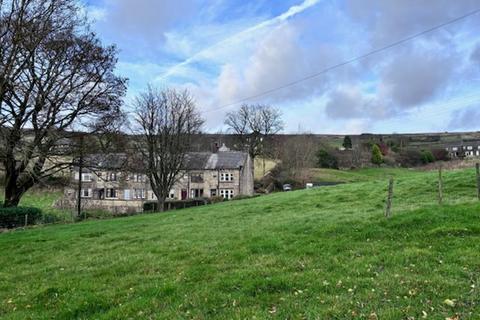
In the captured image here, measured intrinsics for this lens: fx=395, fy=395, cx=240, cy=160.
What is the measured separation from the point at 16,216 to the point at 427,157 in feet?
265

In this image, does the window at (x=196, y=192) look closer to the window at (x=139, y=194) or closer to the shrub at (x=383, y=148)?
the window at (x=139, y=194)

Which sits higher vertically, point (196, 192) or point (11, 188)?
point (11, 188)

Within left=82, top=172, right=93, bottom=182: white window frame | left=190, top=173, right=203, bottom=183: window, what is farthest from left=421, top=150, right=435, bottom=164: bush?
left=82, top=172, right=93, bottom=182: white window frame

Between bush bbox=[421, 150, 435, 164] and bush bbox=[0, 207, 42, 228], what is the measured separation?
77092 millimetres

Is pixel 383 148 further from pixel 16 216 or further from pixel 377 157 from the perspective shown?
pixel 16 216

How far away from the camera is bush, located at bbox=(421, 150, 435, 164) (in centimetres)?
8345

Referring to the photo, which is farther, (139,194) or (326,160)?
(326,160)

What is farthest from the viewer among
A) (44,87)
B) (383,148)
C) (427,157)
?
(383,148)

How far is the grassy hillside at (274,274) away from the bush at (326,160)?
3008 inches

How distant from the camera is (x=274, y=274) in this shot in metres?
7.34

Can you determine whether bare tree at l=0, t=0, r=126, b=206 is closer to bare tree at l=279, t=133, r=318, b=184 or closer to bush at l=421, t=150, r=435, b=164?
bare tree at l=279, t=133, r=318, b=184

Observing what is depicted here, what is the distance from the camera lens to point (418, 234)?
9406 mm

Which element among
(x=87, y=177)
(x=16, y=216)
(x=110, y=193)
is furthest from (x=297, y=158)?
(x=16, y=216)

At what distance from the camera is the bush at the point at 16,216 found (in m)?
26.5
